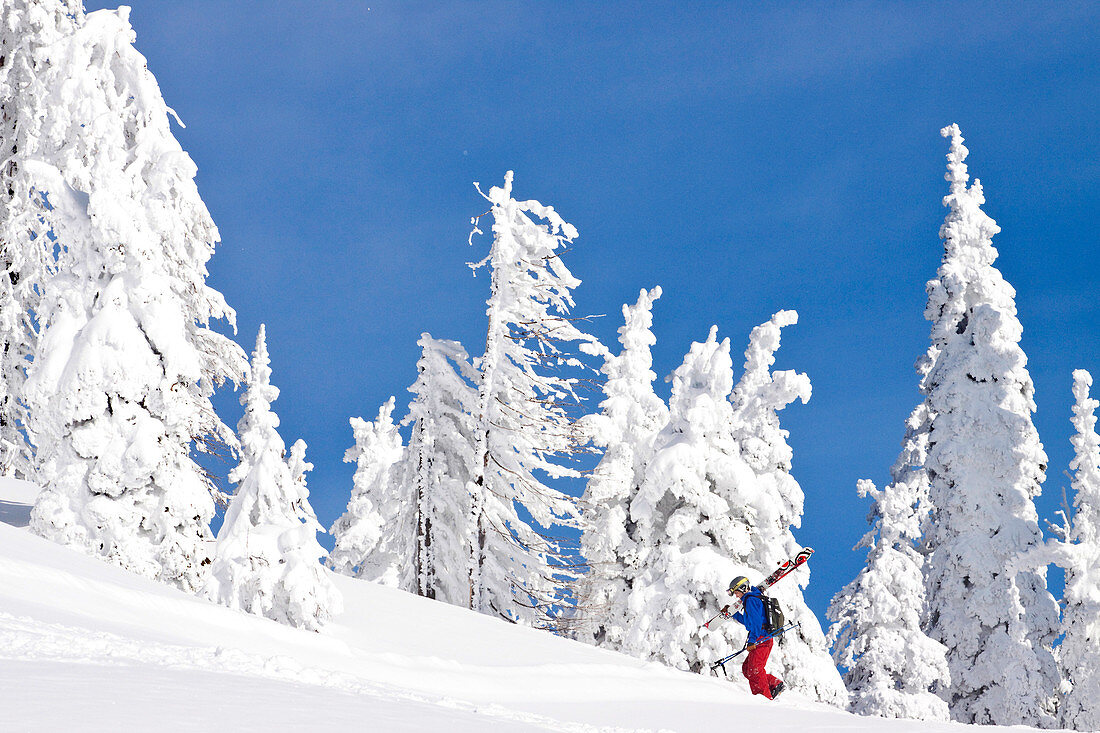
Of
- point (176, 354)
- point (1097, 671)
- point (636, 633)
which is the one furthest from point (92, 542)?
point (1097, 671)

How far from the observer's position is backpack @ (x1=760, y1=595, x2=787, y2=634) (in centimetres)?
1362

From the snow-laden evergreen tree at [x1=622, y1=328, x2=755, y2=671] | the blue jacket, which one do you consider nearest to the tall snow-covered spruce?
the snow-laden evergreen tree at [x1=622, y1=328, x2=755, y2=671]

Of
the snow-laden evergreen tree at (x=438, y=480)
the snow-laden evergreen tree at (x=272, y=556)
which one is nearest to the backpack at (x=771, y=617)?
the snow-laden evergreen tree at (x=272, y=556)

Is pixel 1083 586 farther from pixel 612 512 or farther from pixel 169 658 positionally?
pixel 169 658

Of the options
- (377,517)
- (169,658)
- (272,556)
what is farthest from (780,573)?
(377,517)

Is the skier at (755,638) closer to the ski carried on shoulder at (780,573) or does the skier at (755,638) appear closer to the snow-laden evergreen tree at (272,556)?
the ski carried on shoulder at (780,573)

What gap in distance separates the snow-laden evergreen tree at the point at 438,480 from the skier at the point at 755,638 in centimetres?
1168

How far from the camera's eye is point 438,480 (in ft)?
82.9

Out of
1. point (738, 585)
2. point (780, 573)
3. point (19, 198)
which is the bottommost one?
point (738, 585)

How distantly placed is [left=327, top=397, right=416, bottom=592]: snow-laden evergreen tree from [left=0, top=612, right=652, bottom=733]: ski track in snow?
54.7 ft

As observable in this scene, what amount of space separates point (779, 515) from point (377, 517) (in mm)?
19453

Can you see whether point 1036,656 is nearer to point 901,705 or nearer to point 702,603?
point 901,705

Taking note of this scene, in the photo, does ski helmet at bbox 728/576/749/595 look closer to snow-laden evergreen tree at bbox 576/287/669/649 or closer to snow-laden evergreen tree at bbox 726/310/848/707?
snow-laden evergreen tree at bbox 726/310/848/707

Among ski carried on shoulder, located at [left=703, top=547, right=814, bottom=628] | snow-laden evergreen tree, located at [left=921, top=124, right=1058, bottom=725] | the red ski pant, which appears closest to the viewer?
the red ski pant
